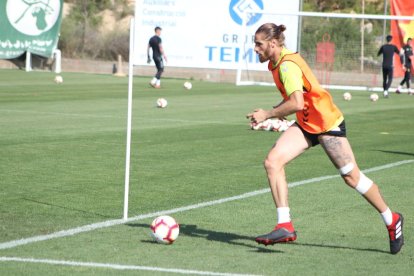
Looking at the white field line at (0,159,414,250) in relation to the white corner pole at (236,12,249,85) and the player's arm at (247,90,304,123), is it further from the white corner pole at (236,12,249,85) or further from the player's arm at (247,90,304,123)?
the white corner pole at (236,12,249,85)

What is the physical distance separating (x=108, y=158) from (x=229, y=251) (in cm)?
703

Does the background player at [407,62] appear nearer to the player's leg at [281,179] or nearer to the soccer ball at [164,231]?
the player's leg at [281,179]

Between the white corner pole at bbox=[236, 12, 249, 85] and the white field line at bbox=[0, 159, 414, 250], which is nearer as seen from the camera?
the white field line at bbox=[0, 159, 414, 250]

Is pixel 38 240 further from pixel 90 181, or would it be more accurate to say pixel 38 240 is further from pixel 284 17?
pixel 284 17

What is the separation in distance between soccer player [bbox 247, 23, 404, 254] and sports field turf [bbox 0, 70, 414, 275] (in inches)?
12.7

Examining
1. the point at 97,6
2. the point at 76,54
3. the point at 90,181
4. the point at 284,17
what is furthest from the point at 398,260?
the point at 97,6

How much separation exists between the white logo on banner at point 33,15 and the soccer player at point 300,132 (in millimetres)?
37790

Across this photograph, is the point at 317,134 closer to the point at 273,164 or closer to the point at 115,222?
the point at 273,164

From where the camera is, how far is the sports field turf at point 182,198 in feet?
27.3

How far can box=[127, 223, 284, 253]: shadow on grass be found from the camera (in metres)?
9.03

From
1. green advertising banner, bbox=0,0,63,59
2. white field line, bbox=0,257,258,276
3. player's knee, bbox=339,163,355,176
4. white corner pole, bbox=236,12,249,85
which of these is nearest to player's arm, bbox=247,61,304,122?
player's knee, bbox=339,163,355,176

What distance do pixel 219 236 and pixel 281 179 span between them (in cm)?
94

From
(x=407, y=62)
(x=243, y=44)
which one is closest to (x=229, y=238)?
(x=407, y=62)

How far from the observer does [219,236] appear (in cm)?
952
